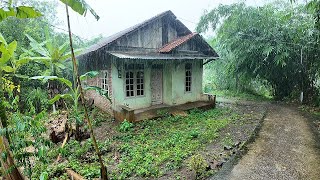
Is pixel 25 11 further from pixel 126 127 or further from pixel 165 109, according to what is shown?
pixel 165 109

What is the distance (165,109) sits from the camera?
10.3 m

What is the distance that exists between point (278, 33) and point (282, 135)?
689cm

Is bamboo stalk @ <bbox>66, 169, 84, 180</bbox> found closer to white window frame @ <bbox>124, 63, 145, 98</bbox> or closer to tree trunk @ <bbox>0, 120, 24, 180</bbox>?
tree trunk @ <bbox>0, 120, 24, 180</bbox>

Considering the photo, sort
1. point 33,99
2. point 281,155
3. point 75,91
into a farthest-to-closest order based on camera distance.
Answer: point 33,99, point 75,91, point 281,155

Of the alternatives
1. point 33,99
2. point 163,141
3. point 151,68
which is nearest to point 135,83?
point 151,68

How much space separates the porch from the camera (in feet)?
29.5

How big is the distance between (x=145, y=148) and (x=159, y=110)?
3.71 meters

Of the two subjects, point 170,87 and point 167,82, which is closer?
point 170,87

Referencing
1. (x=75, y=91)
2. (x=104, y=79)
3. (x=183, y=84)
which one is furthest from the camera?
(x=183, y=84)

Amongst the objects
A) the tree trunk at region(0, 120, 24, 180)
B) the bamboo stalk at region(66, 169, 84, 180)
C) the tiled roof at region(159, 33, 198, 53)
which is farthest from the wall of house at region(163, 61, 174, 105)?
the tree trunk at region(0, 120, 24, 180)

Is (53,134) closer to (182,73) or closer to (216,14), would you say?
(182,73)

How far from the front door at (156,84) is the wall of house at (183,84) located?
2.34 ft

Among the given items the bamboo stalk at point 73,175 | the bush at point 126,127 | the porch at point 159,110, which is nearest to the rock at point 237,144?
the porch at point 159,110

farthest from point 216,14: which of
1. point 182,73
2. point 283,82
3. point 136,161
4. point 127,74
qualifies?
Answer: point 136,161
